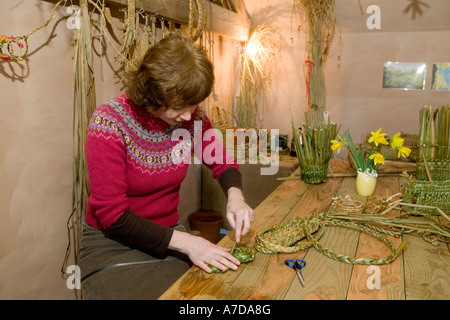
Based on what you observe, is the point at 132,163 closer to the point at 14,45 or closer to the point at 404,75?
the point at 14,45

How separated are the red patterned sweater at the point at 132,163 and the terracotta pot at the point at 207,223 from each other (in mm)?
1182

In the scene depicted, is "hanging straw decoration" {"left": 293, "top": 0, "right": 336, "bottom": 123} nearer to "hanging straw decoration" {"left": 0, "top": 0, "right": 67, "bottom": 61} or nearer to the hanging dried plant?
the hanging dried plant

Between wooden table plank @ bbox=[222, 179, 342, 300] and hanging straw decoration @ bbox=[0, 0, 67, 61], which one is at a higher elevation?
hanging straw decoration @ bbox=[0, 0, 67, 61]

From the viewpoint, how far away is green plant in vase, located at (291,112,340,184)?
1895 mm

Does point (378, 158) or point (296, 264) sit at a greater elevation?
point (378, 158)

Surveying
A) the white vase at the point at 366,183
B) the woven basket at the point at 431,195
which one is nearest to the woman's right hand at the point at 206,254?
the woven basket at the point at 431,195

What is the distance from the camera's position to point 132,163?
1373mm

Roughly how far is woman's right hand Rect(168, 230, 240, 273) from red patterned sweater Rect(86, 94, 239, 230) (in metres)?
0.25

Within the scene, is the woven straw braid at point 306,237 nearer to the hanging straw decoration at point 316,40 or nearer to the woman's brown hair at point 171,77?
the woman's brown hair at point 171,77

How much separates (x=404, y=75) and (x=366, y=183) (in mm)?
1726

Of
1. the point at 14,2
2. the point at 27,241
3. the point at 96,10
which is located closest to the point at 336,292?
the point at 27,241

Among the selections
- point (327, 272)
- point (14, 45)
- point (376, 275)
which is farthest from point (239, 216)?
point (14, 45)

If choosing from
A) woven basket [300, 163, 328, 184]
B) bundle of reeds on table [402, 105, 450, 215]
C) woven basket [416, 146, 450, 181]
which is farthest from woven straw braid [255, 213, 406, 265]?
woven basket [416, 146, 450, 181]

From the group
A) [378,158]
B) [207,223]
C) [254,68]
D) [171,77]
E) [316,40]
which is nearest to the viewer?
[171,77]
